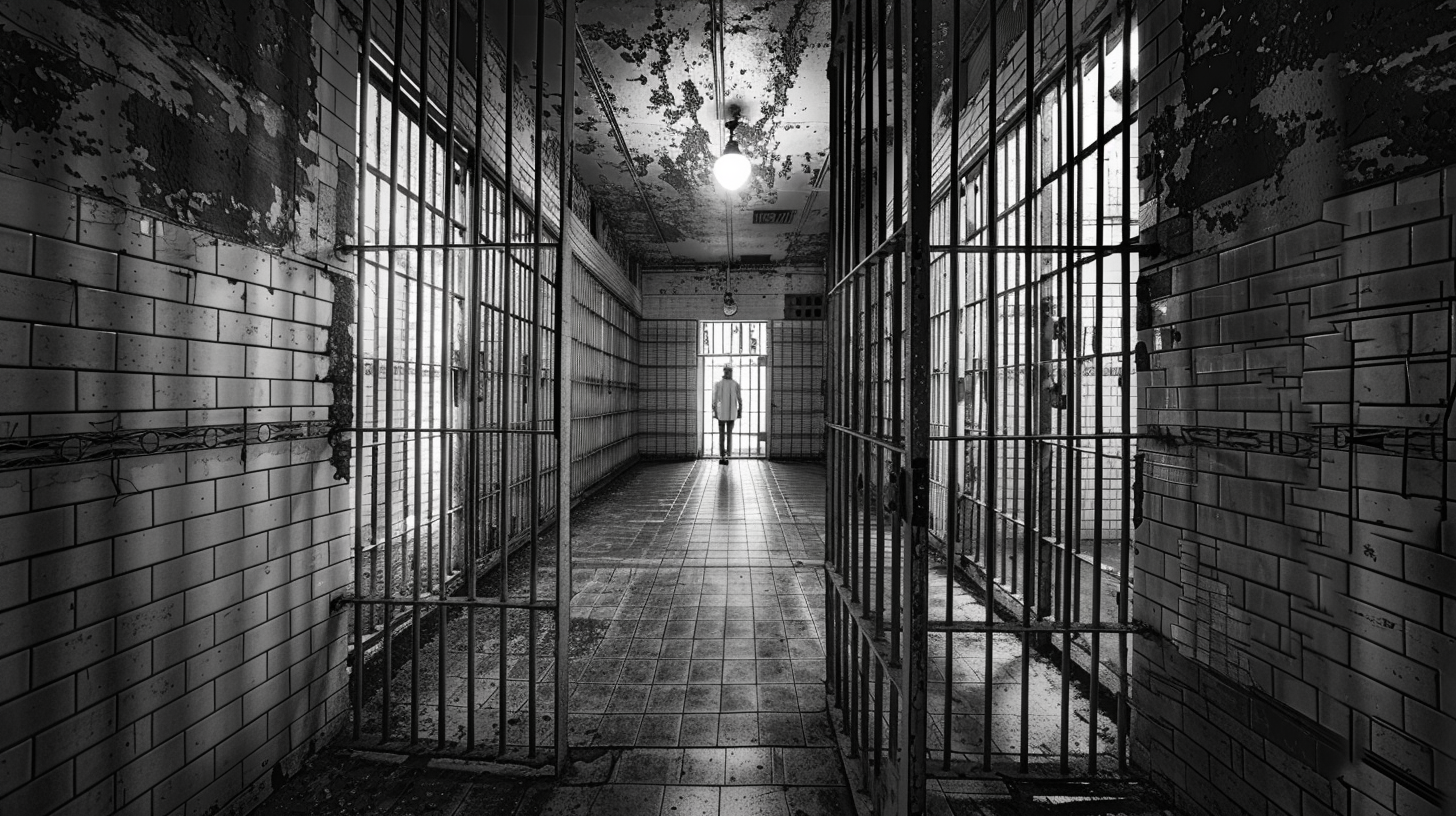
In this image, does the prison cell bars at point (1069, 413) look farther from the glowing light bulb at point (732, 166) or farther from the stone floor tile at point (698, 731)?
the glowing light bulb at point (732, 166)

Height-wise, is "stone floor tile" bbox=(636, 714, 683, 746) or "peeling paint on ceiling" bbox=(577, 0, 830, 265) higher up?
"peeling paint on ceiling" bbox=(577, 0, 830, 265)

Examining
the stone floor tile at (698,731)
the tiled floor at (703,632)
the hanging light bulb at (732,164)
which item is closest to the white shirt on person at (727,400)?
the tiled floor at (703,632)

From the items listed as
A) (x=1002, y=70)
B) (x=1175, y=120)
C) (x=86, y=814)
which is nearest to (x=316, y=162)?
(x=86, y=814)

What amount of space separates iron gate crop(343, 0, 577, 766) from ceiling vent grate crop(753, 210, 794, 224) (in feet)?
11.3

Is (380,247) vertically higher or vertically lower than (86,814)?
higher

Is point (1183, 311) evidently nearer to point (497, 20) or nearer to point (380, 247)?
point (380, 247)

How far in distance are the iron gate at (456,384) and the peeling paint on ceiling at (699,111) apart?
54 centimetres

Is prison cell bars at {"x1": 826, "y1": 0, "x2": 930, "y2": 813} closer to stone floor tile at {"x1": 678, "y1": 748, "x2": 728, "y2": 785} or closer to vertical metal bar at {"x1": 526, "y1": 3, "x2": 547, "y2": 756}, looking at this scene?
stone floor tile at {"x1": 678, "y1": 748, "x2": 728, "y2": 785}

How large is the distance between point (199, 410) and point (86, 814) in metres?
1.07

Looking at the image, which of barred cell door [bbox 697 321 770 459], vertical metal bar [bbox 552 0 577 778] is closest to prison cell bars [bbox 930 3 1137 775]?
vertical metal bar [bbox 552 0 577 778]

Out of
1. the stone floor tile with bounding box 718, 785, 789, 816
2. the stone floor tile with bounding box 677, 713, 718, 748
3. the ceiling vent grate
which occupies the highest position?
the ceiling vent grate

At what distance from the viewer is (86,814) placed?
146cm

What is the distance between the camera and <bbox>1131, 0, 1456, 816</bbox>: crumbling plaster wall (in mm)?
1254

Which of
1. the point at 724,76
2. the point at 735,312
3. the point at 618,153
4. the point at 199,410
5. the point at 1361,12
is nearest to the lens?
the point at 1361,12
